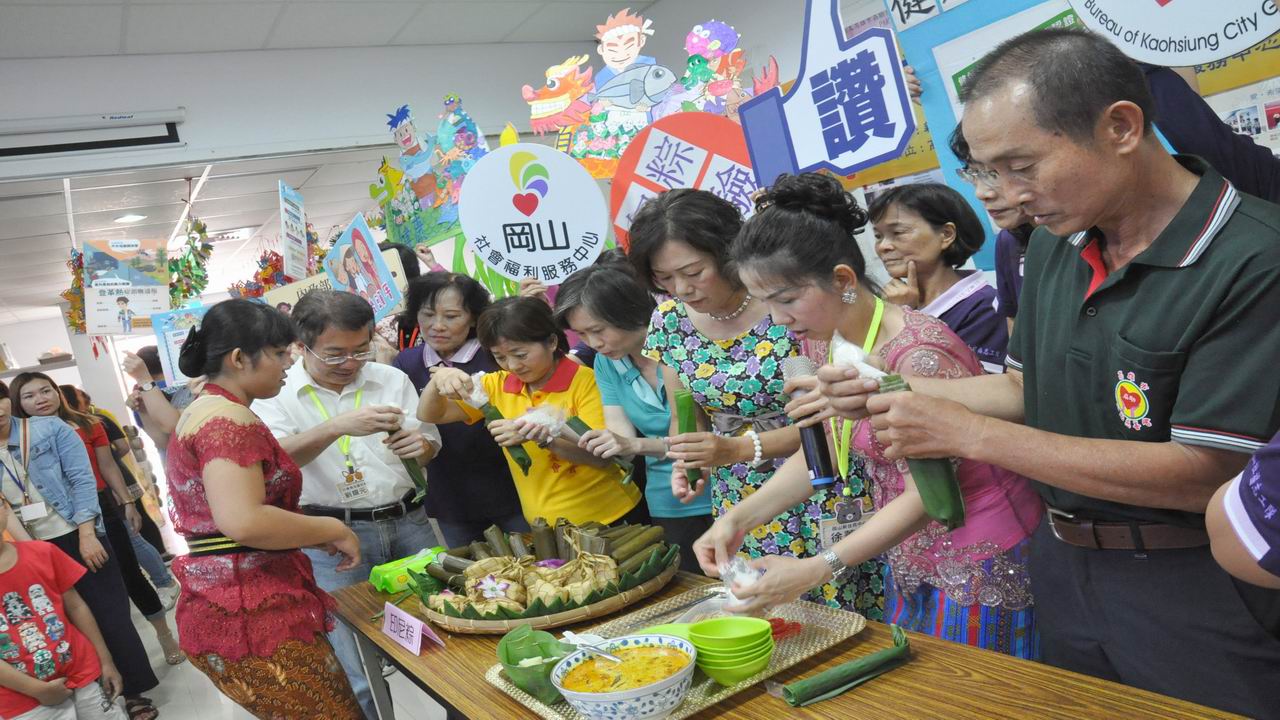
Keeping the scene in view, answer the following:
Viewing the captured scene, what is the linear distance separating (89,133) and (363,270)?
3048mm

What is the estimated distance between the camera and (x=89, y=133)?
524cm

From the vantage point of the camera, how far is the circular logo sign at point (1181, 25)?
1.48 m

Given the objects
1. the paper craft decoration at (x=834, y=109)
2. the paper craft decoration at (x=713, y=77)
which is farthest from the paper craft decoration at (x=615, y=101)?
the paper craft decoration at (x=834, y=109)

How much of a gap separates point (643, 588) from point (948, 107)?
1.47 meters

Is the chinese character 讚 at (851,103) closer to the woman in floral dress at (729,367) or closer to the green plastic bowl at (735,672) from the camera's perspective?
the woman in floral dress at (729,367)

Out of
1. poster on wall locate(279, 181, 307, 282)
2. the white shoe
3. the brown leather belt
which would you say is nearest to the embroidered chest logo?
the brown leather belt

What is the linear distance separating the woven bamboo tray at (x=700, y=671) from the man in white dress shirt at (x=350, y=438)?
106cm

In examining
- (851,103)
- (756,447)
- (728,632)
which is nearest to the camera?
(728,632)

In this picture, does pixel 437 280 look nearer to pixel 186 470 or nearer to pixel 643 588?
pixel 186 470

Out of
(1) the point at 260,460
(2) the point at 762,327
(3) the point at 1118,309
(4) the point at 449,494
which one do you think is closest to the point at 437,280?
(4) the point at 449,494

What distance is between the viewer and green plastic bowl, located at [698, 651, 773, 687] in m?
1.31

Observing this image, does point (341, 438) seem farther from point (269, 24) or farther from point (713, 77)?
point (269, 24)

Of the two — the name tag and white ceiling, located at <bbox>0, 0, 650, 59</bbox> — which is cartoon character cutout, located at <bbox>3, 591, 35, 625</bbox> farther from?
white ceiling, located at <bbox>0, 0, 650, 59</bbox>

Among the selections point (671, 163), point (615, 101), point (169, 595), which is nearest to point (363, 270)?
point (671, 163)
